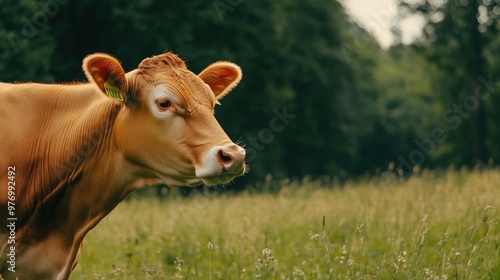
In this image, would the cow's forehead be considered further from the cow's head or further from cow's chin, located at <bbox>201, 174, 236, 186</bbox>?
cow's chin, located at <bbox>201, 174, 236, 186</bbox>

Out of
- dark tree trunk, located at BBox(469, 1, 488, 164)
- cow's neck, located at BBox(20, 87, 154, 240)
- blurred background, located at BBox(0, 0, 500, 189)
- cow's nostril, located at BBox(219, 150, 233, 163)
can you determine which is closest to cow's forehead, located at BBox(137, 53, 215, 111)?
cow's neck, located at BBox(20, 87, 154, 240)

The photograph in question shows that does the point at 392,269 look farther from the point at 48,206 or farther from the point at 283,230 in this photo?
the point at 283,230

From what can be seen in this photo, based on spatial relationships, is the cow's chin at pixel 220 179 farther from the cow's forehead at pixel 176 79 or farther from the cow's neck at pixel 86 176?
the cow's neck at pixel 86 176

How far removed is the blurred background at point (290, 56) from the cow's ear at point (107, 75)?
9.65 m

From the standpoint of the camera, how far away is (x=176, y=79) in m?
5.11

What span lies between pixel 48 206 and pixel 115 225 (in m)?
5.74

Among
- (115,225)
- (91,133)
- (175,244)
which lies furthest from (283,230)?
(91,133)

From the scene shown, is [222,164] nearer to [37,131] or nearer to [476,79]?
[37,131]

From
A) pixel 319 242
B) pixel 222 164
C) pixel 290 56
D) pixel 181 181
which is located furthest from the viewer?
pixel 290 56

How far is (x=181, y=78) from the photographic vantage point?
512 centimetres

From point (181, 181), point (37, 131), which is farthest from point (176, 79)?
point (37, 131)

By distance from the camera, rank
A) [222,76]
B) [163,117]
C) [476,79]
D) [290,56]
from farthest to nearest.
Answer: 1. [290,56]
2. [476,79]
3. [222,76]
4. [163,117]

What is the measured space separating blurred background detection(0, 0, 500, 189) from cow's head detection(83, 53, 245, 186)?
9464 millimetres

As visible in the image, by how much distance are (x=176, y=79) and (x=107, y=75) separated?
47 cm
